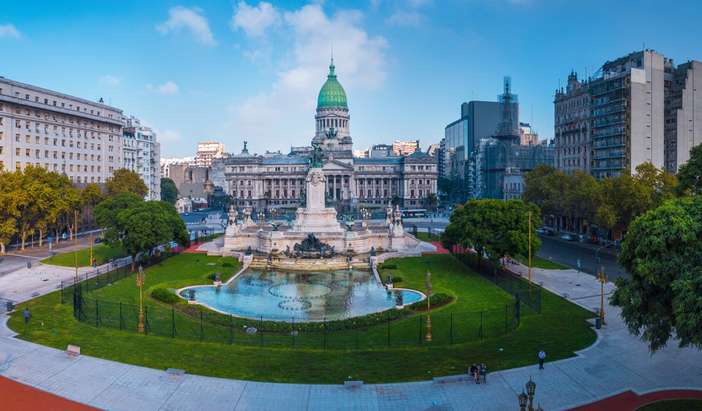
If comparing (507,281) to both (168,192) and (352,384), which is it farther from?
(168,192)

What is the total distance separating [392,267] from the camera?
214ft

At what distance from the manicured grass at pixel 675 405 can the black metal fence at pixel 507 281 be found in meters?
14.0

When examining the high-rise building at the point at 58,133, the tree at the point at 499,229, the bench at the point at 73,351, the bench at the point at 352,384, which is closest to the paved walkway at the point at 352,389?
the bench at the point at 352,384

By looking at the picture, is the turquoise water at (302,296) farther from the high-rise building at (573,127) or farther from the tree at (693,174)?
the high-rise building at (573,127)

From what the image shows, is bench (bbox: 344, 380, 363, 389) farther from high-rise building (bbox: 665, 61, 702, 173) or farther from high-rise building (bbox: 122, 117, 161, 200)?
high-rise building (bbox: 122, 117, 161, 200)

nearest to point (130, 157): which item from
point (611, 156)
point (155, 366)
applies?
point (611, 156)

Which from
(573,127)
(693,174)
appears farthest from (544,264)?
(573,127)

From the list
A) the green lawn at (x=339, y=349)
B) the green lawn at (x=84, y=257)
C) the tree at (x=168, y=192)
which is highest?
the tree at (x=168, y=192)

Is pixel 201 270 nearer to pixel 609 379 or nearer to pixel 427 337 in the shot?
pixel 427 337

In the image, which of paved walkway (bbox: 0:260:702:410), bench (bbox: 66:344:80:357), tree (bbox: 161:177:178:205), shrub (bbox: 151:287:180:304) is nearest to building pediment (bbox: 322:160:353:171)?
tree (bbox: 161:177:178:205)

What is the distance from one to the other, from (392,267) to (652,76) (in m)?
66.8

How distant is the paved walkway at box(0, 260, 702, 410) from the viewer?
27.0 metres

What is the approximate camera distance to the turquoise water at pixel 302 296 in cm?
4531

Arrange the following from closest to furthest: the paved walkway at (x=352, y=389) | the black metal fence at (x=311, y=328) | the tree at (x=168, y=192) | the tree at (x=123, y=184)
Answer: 1. the paved walkway at (x=352, y=389)
2. the black metal fence at (x=311, y=328)
3. the tree at (x=123, y=184)
4. the tree at (x=168, y=192)
